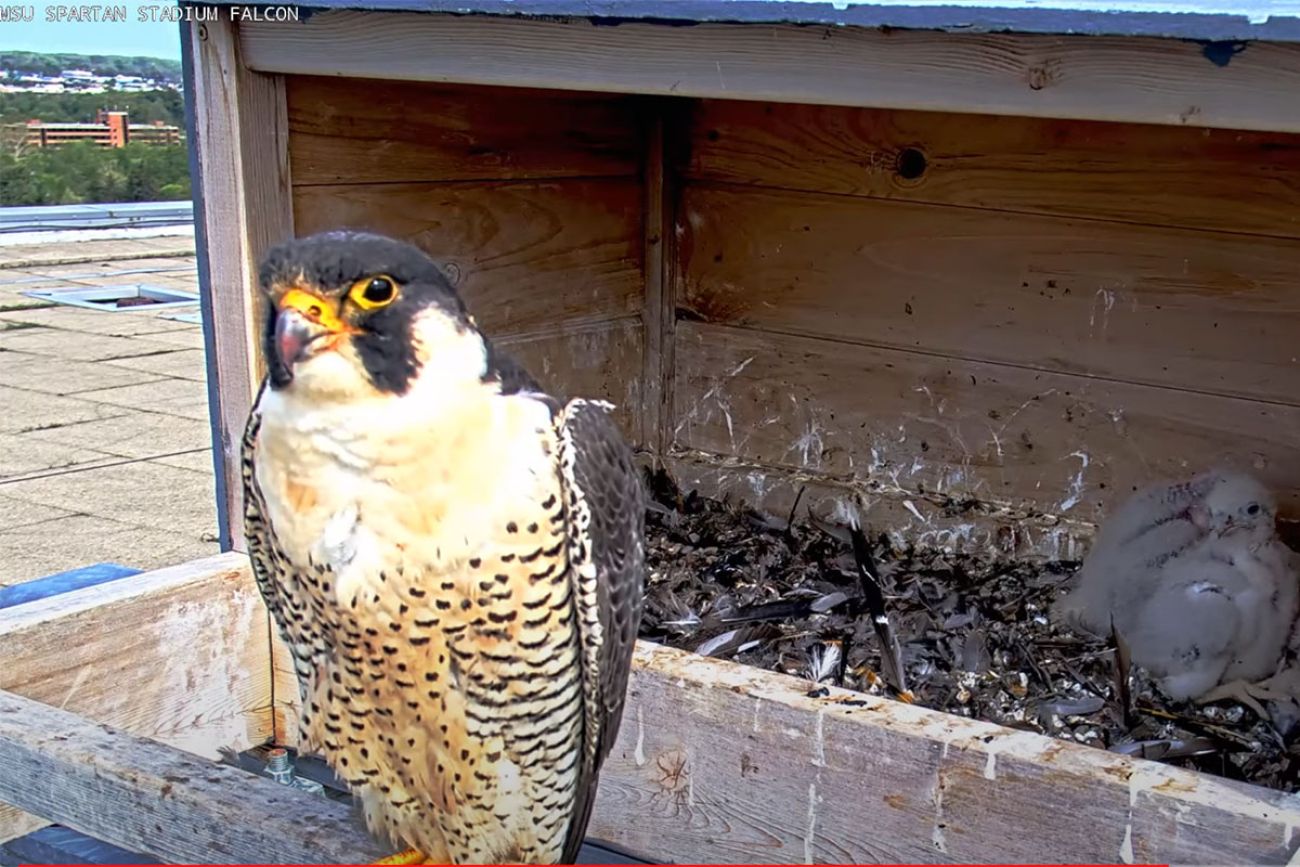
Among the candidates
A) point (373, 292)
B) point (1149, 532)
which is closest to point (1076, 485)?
point (1149, 532)

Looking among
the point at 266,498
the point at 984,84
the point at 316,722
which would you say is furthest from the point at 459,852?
Result: the point at 984,84

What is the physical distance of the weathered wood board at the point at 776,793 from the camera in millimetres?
1781

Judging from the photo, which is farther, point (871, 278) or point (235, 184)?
point (871, 278)

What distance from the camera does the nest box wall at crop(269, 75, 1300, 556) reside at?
9.52 feet

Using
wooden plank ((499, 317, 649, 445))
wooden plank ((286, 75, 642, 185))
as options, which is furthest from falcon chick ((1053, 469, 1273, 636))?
wooden plank ((286, 75, 642, 185))

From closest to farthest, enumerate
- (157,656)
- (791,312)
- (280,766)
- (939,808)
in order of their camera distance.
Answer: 1. (939,808)
2. (157,656)
3. (280,766)
4. (791,312)

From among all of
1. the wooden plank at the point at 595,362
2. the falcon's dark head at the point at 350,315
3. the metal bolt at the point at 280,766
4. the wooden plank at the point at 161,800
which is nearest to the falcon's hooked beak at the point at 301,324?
the falcon's dark head at the point at 350,315

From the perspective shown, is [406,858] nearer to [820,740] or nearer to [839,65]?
[820,740]

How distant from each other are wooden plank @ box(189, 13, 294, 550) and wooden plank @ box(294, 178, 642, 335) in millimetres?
114

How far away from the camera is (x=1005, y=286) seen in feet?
10.5

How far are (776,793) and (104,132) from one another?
1833 centimetres

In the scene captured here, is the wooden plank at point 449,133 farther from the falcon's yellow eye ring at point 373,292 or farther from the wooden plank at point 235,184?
the falcon's yellow eye ring at point 373,292

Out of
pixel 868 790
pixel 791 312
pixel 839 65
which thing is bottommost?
pixel 868 790

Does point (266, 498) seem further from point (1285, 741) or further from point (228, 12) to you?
point (1285, 741)
